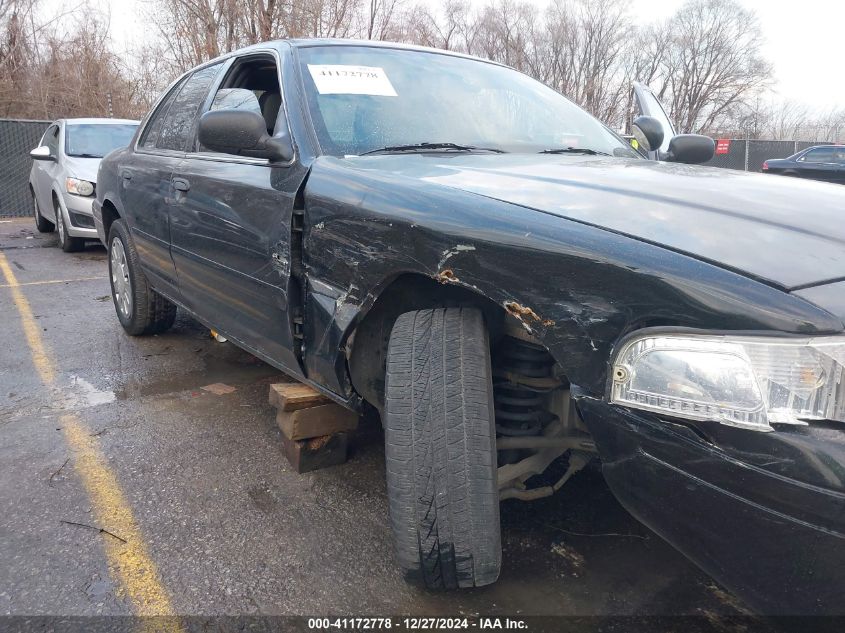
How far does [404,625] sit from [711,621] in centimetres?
85

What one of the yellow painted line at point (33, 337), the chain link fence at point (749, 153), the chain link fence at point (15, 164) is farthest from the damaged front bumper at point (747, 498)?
the chain link fence at point (749, 153)

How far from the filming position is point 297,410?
2594 millimetres

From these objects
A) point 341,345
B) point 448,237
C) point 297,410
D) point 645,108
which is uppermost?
point 645,108

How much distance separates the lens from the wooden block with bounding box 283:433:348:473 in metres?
2.65

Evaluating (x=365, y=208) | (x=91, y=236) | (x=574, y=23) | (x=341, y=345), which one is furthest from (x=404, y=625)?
(x=574, y=23)

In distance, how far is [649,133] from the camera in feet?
11.6

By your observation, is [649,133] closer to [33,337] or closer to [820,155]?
[33,337]

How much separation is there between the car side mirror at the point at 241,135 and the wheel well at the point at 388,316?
695 mm

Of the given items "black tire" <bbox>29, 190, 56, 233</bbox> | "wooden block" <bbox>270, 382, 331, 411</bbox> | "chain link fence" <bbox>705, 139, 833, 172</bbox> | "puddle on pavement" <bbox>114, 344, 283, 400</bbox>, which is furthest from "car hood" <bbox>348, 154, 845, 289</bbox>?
"chain link fence" <bbox>705, 139, 833, 172</bbox>

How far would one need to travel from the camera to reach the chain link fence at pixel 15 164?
1215cm

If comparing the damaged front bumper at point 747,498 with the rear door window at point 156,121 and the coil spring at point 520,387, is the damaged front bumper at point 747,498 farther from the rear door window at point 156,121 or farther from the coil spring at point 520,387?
the rear door window at point 156,121

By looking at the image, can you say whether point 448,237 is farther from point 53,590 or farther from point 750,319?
point 53,590

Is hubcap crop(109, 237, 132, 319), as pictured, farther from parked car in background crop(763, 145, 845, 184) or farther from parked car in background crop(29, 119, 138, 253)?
parked car in background crop(763, 145, 845, 184)

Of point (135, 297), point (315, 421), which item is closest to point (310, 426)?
point (315, 421)
